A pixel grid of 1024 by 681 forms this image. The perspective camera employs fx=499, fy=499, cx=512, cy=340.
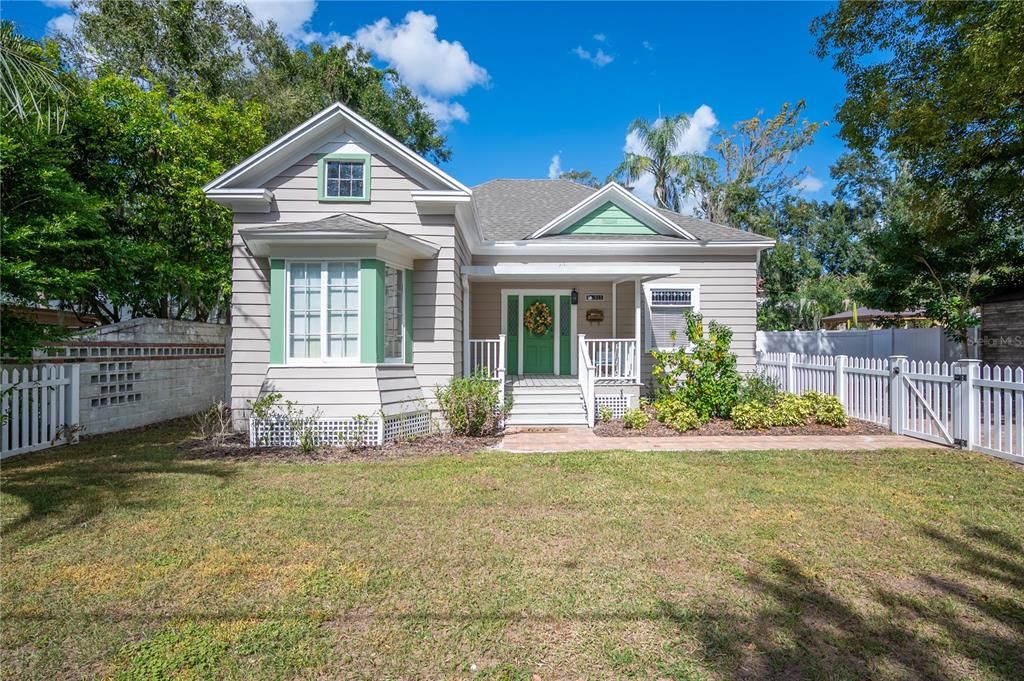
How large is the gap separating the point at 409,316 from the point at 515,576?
6.21 m

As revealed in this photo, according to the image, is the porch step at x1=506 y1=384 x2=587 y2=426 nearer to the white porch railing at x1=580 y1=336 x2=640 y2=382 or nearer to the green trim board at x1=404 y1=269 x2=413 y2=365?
the white porch railing at x1=580 y1=336 x2=640 y2=382

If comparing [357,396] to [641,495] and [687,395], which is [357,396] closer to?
[641,495]

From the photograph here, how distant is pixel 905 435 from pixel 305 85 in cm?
2054

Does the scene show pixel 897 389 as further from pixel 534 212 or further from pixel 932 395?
pixel 534 212

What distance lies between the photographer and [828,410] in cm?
896

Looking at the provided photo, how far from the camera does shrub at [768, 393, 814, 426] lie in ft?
29.4

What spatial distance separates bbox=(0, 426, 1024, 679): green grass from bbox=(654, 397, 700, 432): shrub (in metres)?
2.75

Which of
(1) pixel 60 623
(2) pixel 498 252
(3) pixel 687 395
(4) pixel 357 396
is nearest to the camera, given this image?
(1) pixel 60 623

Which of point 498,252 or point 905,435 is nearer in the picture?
point 905,435

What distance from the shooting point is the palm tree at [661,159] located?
22.5m

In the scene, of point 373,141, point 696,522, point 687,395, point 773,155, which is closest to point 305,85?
point 373,141

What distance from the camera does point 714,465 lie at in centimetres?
656

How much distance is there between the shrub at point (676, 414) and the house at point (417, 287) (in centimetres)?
99

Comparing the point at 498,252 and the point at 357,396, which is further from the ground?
the point at 498,252
